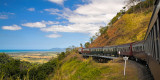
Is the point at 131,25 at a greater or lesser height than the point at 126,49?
greater

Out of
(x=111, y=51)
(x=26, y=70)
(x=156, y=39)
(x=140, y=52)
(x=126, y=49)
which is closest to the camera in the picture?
(x=26, y=70)

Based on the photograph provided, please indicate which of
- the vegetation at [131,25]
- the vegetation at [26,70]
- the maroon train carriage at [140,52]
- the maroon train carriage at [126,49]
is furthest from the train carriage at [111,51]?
the vegetation at [131,25]

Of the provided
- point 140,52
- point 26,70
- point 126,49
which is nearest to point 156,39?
point 26,70

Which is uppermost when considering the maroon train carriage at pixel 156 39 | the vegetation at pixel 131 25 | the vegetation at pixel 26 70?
the vegetation at pixel 131 25

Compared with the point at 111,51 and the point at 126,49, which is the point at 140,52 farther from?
the point at 111,51

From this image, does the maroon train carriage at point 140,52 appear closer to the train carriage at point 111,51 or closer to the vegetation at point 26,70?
the vegetation at point 26,70

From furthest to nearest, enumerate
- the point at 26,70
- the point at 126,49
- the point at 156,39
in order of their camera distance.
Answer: the point at 126,49
the point at 156,39
the point at 26,70

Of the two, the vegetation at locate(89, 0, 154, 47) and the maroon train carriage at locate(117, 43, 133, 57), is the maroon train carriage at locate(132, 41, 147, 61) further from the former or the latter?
the vegetation at locate(89, 0, 154, 47)

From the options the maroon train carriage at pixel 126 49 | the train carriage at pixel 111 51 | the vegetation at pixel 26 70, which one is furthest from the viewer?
the train carriage at pixel 111 51

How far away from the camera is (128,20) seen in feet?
260

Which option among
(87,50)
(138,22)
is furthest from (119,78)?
(138,22)

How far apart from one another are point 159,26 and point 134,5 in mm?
89835

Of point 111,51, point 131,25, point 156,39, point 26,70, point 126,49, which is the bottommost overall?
point 111,51

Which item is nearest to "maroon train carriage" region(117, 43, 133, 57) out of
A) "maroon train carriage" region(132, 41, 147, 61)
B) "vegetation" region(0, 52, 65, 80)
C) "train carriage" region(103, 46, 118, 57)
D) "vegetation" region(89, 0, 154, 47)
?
"train carriage" region(103, 46, 118, 57)
